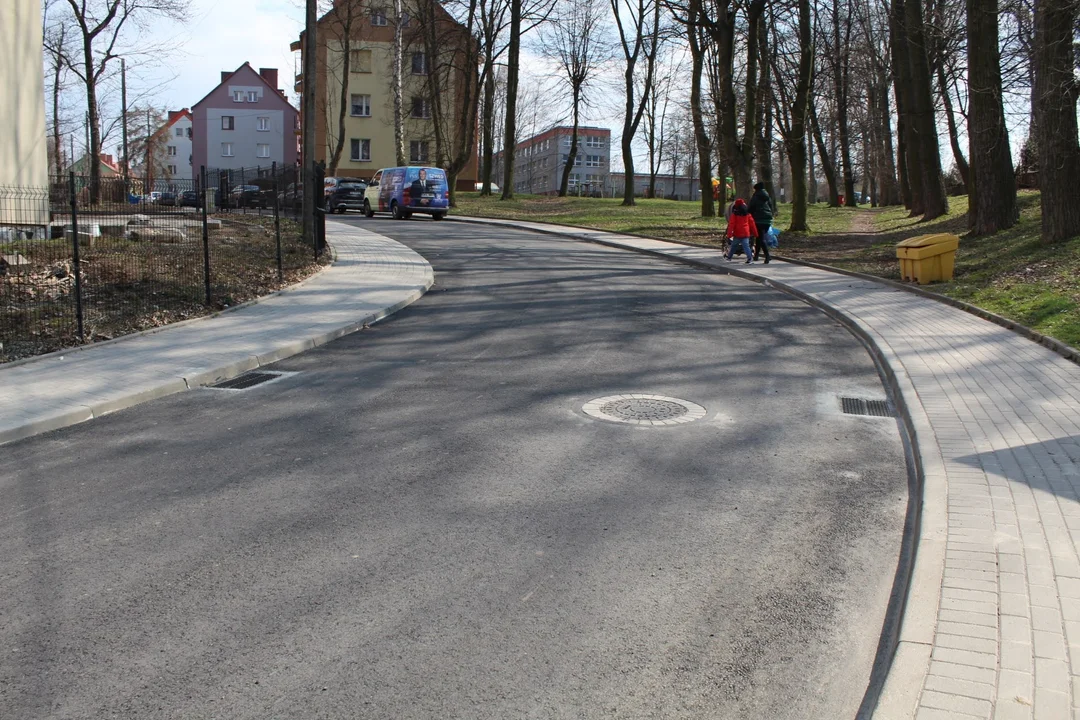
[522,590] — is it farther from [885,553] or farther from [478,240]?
[478,240]

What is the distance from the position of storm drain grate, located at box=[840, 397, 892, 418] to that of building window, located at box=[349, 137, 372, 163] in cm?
5799

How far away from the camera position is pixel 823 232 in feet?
99.4

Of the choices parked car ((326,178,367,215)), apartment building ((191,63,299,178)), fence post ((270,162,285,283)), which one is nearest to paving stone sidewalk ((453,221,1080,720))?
fence post ((270,162,285,283))

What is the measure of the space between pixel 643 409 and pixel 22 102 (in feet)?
50.0

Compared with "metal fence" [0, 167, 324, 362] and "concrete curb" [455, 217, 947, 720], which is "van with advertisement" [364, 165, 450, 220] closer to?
"metal fence" [0, 167, 324, 362]

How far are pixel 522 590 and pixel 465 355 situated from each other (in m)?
6.38

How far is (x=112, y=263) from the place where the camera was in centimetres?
1423

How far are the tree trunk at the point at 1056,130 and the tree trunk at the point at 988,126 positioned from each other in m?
1.44

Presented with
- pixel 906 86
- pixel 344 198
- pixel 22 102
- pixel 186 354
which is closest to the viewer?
pixel 186 354

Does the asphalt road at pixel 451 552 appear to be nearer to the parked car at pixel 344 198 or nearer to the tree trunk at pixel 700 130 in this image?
the tree trunk at pixel 700 130

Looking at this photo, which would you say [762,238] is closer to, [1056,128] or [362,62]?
[1056,128]

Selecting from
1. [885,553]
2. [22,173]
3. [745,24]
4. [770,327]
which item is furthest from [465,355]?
[745,24]

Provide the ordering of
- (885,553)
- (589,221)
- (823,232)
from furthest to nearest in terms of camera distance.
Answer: (589,221)
(823,232)
(885,553)

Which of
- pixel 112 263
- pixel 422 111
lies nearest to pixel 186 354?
pixel 112 263
